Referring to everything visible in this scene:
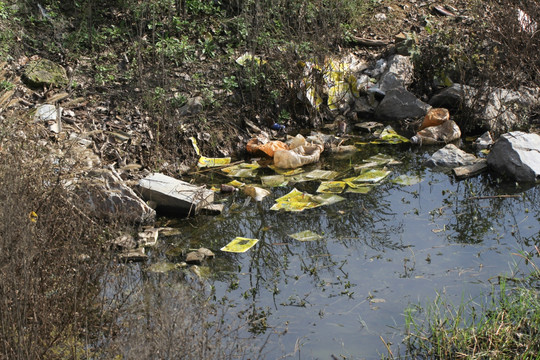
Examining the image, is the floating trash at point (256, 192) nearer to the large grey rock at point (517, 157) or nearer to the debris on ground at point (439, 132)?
the debris on ground at point (439, 132)

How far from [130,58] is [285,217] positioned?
2969 millimetres

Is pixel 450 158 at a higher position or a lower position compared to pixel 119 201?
lower

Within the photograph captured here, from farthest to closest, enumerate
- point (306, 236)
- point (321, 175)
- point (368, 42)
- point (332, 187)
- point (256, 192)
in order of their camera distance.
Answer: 1. point (368, 42)
2. point (321, 175)
3. point (332, 187)
4. point (256, 192)
5. point (306, 236)

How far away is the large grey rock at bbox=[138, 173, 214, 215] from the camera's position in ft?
17.2

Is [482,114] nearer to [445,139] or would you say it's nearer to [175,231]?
[445,139]

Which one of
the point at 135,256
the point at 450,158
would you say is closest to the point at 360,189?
the point at 450,158

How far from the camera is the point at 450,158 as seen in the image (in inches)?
247

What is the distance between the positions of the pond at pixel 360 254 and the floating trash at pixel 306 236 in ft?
0.14

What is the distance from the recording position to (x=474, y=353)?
3373 millimetres

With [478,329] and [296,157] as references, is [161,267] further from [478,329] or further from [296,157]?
[296,157]

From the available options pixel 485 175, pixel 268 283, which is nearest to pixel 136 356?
pixel 268 283

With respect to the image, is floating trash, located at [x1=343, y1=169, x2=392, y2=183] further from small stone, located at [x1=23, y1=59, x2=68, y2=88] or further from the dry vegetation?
small stone, located at [x1=23, y1=59, x2=68, y2=88]

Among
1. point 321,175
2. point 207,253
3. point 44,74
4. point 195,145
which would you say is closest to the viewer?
point 207,253

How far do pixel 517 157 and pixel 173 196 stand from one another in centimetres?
299
